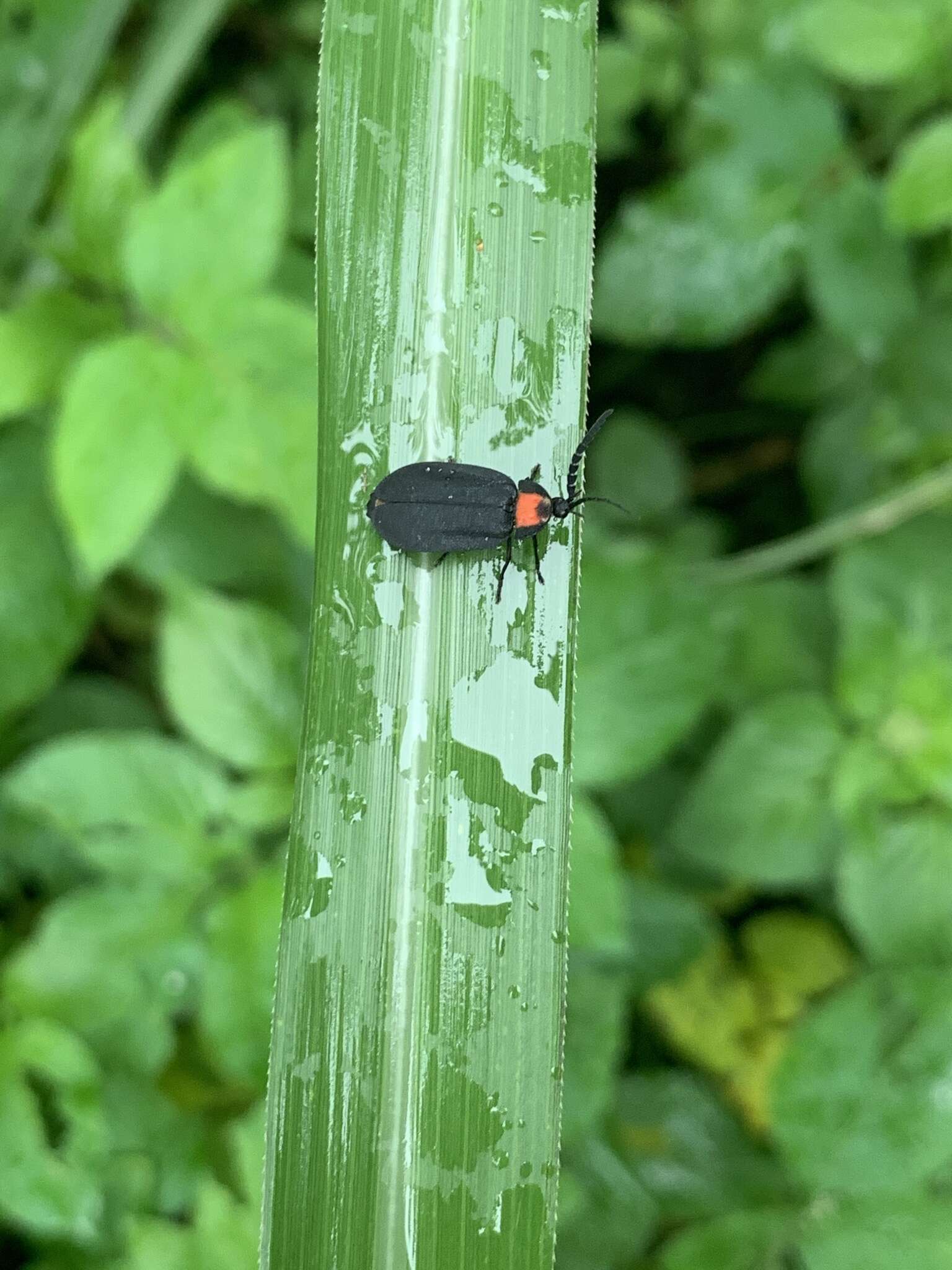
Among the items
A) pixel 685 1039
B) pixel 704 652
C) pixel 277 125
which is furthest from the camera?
pixel 685 1039

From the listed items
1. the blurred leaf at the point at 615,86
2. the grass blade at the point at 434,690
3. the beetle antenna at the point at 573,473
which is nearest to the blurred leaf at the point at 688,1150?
the grass blade at the point at 434,690

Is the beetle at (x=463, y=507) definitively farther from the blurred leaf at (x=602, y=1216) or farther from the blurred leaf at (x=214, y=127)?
the blurred leaf at (x=214, y=127)

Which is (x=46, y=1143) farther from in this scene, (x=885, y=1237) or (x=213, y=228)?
(x=213, y=228)

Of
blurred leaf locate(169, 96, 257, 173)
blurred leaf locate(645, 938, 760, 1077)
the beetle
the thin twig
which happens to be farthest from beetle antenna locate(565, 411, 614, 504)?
blurred leaf locate(169, 96, 257, 173)

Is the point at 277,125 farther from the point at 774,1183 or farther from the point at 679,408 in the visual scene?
the point at 774,1183

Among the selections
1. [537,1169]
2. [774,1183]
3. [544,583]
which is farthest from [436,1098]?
[774,1183]

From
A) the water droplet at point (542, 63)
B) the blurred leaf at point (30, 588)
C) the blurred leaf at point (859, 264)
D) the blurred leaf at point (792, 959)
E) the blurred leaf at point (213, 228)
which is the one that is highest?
the blurred leaf at point (859, 264)
